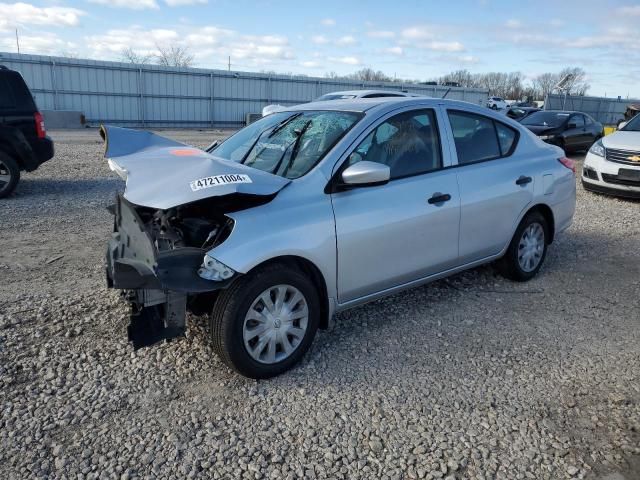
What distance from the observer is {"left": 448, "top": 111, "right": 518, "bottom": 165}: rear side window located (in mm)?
4422

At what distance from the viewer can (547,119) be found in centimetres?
1594

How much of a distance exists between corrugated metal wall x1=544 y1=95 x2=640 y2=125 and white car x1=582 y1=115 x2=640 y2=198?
2450cm

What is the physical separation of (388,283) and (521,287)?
190 centimetres

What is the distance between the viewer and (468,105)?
4668mm

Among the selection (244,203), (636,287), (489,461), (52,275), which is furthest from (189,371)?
(636,287)

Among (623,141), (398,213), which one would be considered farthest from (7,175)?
(623,141)

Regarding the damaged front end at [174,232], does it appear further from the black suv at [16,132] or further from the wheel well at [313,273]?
the black suv at [16,132]

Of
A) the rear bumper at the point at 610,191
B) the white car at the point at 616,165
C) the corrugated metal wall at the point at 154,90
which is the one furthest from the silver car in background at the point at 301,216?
the corrugated metal wall at the point at 154,90

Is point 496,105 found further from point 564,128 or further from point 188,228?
point 188,228

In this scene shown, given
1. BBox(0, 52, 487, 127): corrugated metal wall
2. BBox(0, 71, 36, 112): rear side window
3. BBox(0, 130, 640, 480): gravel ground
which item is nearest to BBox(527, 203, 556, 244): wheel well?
BBox(0, 130, 640, 480): gravel ground

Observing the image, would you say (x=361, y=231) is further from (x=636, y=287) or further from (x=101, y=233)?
(x=101, y=233)

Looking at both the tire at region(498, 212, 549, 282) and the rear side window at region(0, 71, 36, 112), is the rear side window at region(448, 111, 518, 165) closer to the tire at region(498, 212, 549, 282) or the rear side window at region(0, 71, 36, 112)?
the tire at region(498, 212, 549, 282)

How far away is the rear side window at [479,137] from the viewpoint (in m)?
4.42

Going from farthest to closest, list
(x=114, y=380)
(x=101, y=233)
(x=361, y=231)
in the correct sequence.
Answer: (x=101, y=233) → (x=361, y=231) → (x=114, y=380)
